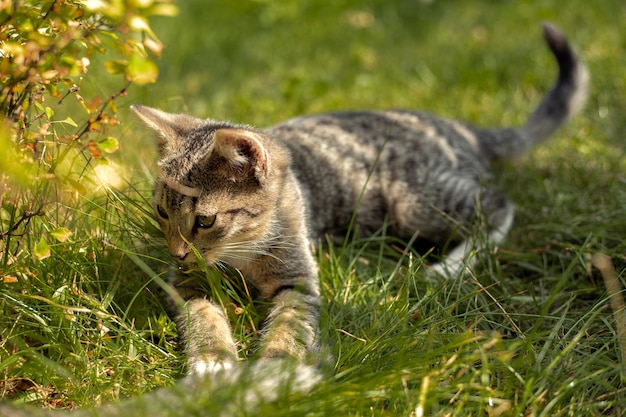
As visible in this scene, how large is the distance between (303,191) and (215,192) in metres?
0.91

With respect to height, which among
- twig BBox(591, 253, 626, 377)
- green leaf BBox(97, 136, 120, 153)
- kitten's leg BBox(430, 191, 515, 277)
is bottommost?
kitten's leg BBox(430, 191, 515, 277)

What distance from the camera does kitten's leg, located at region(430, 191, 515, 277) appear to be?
341 centimetres

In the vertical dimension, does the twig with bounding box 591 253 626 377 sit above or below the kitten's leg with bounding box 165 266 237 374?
above

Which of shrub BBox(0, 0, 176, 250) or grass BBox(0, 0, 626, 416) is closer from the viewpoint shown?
shrub BBox(0, 0, 176, 250)

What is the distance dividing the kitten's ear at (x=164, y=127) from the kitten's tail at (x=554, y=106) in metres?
2.39

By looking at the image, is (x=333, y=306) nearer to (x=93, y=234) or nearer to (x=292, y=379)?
(x=292, y=379)

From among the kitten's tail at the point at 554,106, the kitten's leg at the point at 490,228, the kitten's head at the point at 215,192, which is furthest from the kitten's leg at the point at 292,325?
the kitten's tail at the point at 554,106

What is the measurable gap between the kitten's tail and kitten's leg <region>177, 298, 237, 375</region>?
260cm

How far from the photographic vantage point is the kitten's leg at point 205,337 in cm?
247

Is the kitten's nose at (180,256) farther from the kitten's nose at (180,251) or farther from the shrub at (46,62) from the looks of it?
the shrub at (46,62)

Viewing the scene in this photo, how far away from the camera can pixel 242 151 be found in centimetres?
273

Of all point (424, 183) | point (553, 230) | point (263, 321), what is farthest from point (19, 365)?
point (553, 230)

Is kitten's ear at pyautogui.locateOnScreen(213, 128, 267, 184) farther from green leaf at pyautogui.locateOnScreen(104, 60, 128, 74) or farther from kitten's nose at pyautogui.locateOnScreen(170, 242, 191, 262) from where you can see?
green leaf at pyautogui.locateOnScreen(104, 60, 128, 74)

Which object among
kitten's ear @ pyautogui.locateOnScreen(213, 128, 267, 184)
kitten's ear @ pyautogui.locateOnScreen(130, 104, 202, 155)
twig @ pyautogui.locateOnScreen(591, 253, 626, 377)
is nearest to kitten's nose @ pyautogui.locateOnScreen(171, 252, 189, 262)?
kitten's ear @ pyautogui.locateOnScreen(213, 128, 267, 184)
